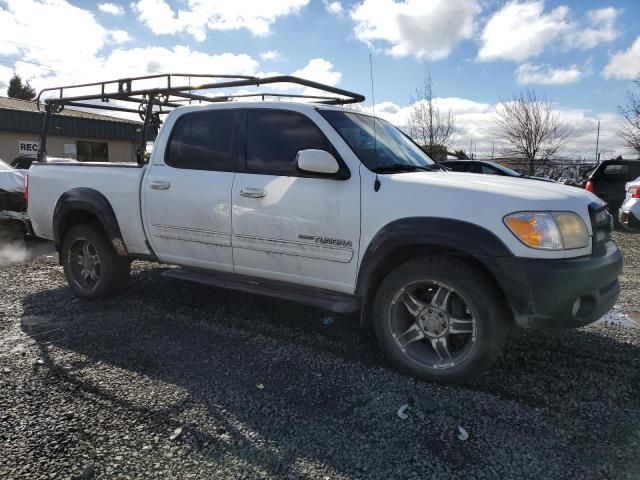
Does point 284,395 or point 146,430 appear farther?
point 284,395

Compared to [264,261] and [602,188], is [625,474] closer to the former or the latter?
[264,261]

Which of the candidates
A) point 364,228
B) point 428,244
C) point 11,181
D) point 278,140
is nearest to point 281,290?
point 364,228

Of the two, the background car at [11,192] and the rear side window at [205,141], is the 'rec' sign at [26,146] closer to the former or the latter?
the background car at [11,192]

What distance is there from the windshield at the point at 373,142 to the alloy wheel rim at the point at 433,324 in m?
1.00

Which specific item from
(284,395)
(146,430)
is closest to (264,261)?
(284,395)

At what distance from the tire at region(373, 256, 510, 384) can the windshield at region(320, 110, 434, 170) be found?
2.99 ft

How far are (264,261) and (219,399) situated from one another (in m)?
1.26

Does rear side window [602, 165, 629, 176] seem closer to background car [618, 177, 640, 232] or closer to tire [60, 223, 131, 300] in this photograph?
background car [618, 177, 640, 232]

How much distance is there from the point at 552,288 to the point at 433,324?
82 cm

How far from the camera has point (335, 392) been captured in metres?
3.33

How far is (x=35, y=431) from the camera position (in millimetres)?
2848

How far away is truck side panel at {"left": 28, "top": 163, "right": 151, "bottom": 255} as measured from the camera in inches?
192

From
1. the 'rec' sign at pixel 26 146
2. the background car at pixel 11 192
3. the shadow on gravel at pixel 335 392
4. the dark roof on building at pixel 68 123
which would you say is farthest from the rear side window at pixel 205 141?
the 'rec' sign at pixel 26 146

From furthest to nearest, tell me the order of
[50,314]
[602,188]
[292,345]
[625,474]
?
[602,188]
[50,314]
[292,345]
[625,474]
